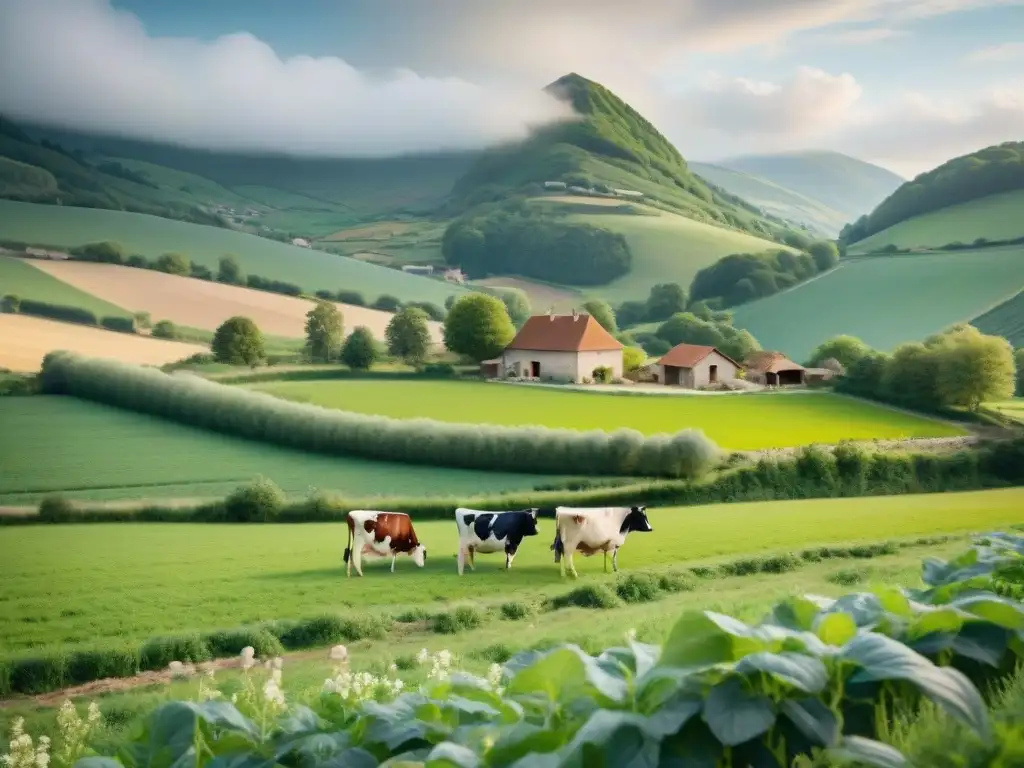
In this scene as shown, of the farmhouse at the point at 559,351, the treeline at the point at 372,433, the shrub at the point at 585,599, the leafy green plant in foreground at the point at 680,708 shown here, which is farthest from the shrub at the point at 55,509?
the leafy green plant in foreground at the point at 680,708

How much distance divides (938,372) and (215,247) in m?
4.74

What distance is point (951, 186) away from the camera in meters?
7.12

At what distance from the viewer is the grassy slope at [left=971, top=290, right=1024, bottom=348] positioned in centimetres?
652

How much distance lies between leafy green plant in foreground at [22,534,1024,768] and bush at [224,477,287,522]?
11.5ft

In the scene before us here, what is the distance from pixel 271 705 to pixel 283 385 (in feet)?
11.2

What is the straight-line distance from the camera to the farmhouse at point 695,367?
6.50m

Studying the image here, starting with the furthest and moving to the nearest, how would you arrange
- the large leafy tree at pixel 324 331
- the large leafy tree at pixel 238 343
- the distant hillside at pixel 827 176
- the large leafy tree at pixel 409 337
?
the distant hillside at pixel 827 176 → the large leafy tree at pixel 409 337 → the large leafy tree at pixel 324 331 → the large leafy tree at pixel 238 343

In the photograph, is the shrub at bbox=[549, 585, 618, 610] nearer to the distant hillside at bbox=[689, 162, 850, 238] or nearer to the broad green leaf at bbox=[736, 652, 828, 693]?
the distant hillside at bbox=[689, 162, 850, 238]

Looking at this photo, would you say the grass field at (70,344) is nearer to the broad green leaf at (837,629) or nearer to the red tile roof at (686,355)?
the red tile roof at (686,355)

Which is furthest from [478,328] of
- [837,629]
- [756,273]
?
[837,629]

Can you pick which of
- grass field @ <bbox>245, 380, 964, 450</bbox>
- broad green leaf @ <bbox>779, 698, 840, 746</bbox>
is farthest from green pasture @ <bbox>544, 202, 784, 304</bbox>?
broad green leaf @ <bbox>779, 698, 840, 746</bbox>

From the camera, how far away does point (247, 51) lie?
6.33 m

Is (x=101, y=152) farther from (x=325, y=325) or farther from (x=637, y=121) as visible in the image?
(x=637, y=121)

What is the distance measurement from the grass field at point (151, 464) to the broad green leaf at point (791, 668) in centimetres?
417
